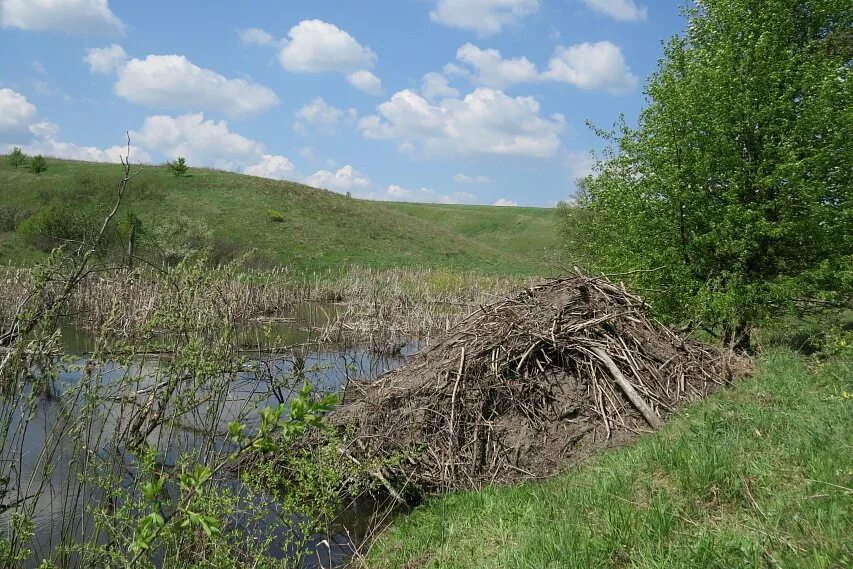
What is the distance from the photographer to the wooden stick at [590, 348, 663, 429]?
698 centimetres

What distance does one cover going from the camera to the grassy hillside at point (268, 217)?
42.7 metres

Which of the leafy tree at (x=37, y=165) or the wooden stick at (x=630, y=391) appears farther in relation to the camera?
the leafy tree at (x=37, y=165)

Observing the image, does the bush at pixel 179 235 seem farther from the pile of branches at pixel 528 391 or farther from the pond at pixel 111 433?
the pile of branches at pixel 528 391

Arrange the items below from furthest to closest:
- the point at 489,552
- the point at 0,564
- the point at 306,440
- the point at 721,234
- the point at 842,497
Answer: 1. the point at 721,234
2. the point at 306,440
3. the point at 489,552
4. the point at 0,564
5. the point at 842,497

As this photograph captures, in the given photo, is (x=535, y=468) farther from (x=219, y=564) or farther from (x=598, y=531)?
(x=219, y=564)

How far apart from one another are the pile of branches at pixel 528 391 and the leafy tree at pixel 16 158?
5640 cm

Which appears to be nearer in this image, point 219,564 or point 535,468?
point 219,564

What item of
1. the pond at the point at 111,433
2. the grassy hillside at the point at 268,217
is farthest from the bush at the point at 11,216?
the pond at the point at 111,433

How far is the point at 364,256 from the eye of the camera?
43.8m

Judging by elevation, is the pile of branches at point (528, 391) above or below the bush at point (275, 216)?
below

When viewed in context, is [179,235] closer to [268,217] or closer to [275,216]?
[268,217]

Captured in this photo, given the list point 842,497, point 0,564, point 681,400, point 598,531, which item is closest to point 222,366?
point 0,564

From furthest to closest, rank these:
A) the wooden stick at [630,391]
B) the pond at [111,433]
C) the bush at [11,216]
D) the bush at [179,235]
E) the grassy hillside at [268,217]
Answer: the grassy hillside at [268,217] → the bush at [11,216] → the bush at [179,235] → the wooden stick at [630,391] → the pond at [111,433]

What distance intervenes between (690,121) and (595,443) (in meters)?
7.30
